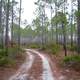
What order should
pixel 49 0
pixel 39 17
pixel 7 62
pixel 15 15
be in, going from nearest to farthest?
pixel 7 62 < pixel 15 15 < pixel 49 0 < pixel 39 17

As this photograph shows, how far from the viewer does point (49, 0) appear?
2039 inches

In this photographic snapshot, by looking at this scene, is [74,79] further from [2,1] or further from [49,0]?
[49,0]

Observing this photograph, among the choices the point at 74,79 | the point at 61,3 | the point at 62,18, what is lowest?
the point at 74,79

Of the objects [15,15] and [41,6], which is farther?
[41,6]

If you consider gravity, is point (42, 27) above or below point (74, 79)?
above

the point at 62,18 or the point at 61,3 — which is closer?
the point at 62,18

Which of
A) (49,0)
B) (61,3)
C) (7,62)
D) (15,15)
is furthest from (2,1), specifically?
(7,62)

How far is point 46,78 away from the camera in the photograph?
17.3m

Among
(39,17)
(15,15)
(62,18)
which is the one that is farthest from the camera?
(39,17)

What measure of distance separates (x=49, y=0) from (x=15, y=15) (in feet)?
30.4

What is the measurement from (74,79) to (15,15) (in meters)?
30.7

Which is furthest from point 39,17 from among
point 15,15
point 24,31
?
point 24,31

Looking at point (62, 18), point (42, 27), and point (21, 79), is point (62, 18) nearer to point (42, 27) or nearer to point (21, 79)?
point (21, 79)

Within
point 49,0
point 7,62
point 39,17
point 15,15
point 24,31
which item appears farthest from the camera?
point 24,31
